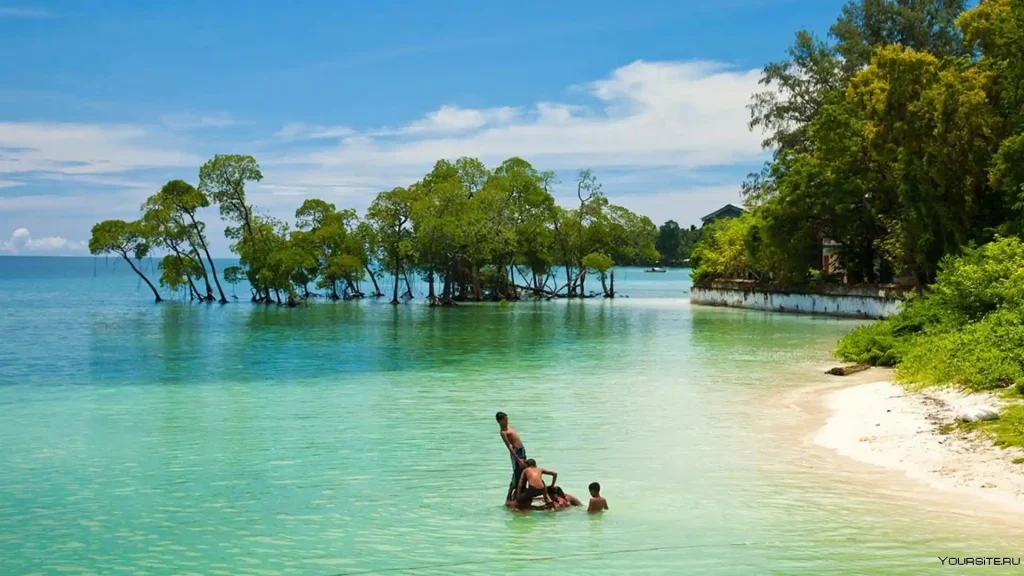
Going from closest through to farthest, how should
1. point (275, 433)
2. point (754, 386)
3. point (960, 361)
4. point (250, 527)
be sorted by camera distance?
point (250, 527)
point (275, 433)
point (960, 361)
point (754, 386)

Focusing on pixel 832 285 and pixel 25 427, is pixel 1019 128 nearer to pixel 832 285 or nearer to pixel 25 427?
pixel 832 285

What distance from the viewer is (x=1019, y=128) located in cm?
3631

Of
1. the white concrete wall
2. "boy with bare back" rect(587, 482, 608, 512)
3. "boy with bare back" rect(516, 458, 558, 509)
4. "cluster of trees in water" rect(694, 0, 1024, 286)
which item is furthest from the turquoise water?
the white concrete wall

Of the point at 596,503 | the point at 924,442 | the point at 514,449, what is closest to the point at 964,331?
the point at 924,442

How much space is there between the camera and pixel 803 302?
66.4 metres

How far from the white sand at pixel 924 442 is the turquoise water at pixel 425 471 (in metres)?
0.97

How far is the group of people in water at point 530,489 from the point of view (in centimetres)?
1326

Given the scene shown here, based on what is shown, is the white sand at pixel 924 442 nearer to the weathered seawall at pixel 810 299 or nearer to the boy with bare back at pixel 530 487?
the boy with bare back at pixel 530 487

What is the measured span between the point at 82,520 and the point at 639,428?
10.9m

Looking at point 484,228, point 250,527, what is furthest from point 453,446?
point 484,228

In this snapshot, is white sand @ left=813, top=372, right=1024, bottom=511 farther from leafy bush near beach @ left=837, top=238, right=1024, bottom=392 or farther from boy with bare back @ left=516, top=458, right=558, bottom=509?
boy with bare back @ left=516, top=458, right=558, bottom=509

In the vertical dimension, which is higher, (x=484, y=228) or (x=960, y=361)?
(x=484, y=228)

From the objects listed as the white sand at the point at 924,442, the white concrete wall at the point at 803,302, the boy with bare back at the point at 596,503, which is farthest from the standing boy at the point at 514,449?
the white concrete wall at the point at 803,302

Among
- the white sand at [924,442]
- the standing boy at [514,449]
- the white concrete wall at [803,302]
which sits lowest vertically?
the white sand at [924,442]
